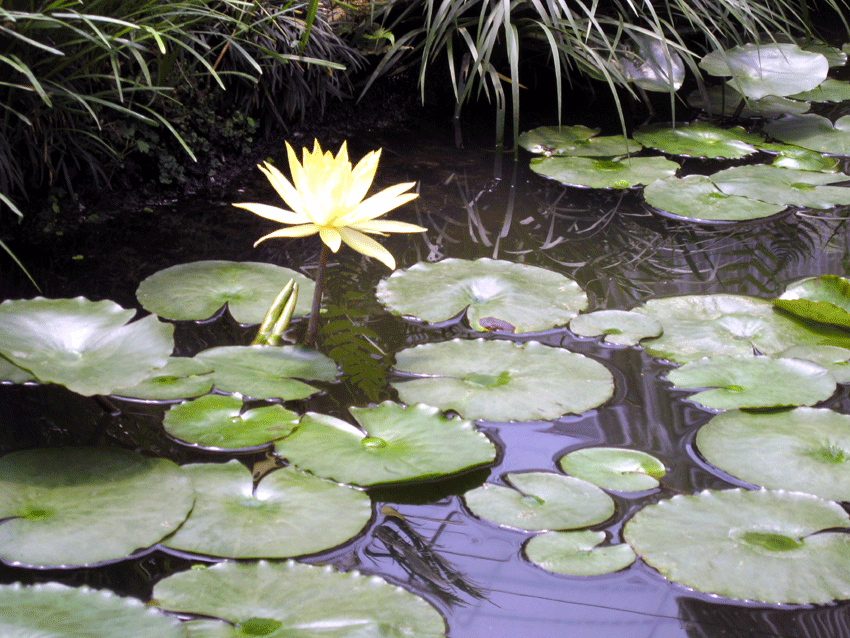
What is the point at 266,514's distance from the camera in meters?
0.98

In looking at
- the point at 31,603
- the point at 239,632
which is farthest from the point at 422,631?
the point at 31,603

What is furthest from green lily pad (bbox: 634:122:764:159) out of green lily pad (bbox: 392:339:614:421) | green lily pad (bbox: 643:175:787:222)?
Answer: green lily pad (bbox: 392:339:614:421)

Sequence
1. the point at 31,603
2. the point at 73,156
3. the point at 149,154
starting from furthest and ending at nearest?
the point at 149,154 < the point at 73,156 < the point at 31,603

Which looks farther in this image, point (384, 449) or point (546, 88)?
point (546, 88)

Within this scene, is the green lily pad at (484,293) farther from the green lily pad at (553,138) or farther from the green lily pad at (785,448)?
the green lily pad at (553,138)

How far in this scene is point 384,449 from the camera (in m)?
1.10

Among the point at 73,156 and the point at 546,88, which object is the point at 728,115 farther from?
the point at 73,156

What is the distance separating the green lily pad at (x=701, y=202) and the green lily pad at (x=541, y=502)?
3.89ft

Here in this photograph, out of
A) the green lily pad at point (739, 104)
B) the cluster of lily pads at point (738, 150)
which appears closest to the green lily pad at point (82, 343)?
the cluster of lily pads at point (738, 150)

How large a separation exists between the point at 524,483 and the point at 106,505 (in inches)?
23.3

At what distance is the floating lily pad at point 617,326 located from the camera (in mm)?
1438

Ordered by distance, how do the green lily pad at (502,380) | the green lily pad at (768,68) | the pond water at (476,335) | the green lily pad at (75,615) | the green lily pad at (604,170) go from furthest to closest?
1. the green lily pad at (768,68)
2. the green lily pad at (604,170)
3. the green lily pad at (502,380)
4. the pond water at (476,335)
5. the green lily pad at (75,615)

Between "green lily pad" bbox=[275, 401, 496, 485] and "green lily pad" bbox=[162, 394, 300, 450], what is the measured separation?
0.11 ft

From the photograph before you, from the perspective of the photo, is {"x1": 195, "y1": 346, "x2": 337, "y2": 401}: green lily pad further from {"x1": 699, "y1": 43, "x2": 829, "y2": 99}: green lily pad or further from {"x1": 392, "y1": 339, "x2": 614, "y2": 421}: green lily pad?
{"x1": 699, "y1": 43, "x2": 829, "y2": 99}: green lily pad
